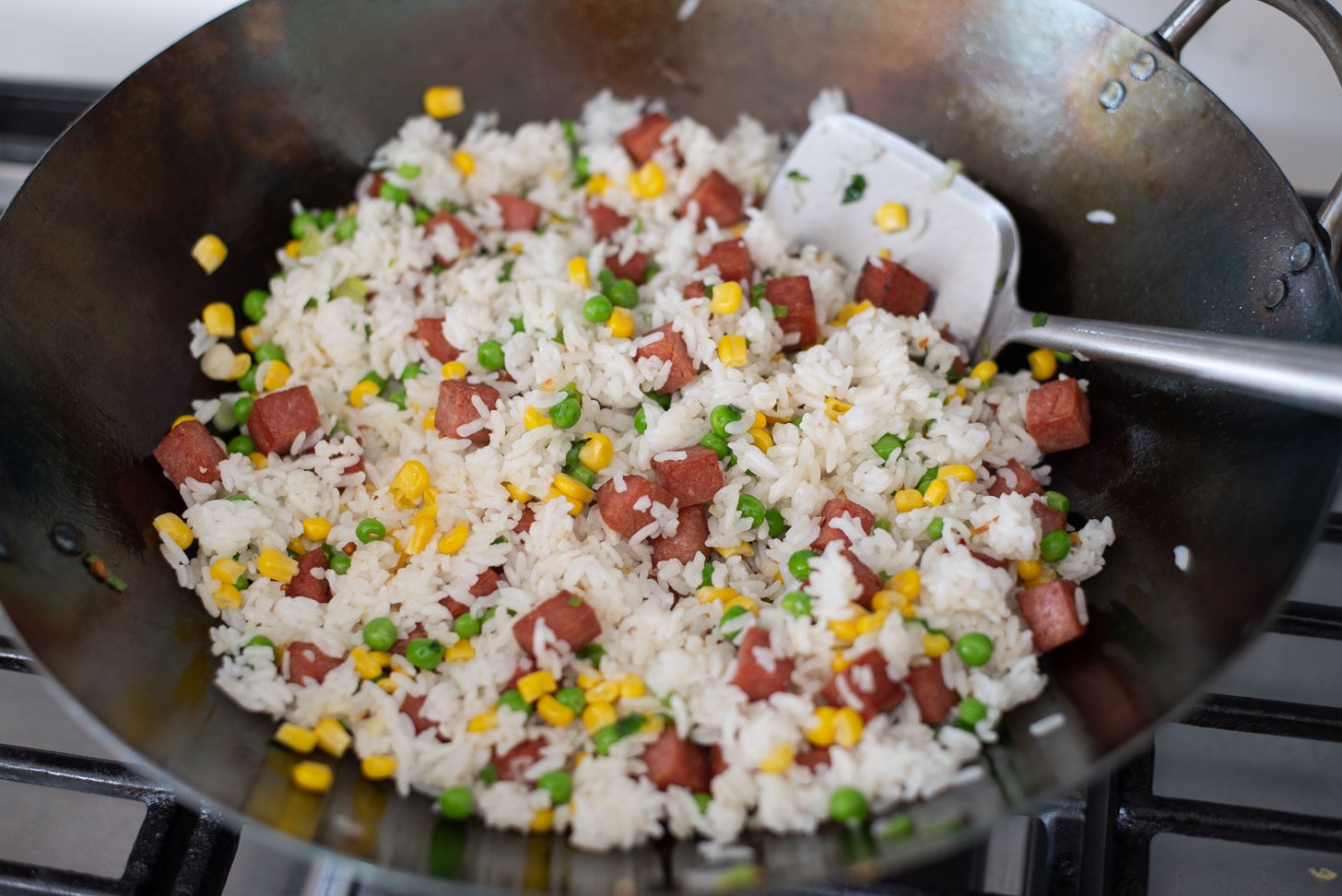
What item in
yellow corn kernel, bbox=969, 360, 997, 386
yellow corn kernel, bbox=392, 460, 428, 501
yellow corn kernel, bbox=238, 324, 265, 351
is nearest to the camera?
yellow corn kernel, bbox=392, 460, 428, 501

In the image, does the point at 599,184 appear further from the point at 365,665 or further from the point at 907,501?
the point at 365,665

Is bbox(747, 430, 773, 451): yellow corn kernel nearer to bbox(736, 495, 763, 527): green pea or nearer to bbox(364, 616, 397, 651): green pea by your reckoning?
bbox(736, 495, 763, 527): green pea

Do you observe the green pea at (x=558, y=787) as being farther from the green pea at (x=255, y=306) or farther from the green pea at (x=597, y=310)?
the green pea at (x=255, y=306)

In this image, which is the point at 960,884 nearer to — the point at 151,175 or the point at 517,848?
the point at 517,848

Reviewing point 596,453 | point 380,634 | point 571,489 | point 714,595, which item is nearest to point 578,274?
point 596,453

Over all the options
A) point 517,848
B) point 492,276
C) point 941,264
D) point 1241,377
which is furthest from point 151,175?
point 1241,377

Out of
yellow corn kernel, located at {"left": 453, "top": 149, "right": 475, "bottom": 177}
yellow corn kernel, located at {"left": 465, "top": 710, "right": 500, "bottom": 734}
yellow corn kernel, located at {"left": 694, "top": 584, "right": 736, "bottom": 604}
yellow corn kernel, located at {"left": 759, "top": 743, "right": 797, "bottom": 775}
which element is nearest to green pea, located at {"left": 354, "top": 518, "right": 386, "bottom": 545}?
yellow corn kernel, located at {"left": 465, "top": 710, "right": 500, "bottom": 734}

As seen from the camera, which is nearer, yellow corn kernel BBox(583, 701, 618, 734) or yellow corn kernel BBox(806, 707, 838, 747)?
yellow corn kernel BBox(806, 707, 838, 747)
